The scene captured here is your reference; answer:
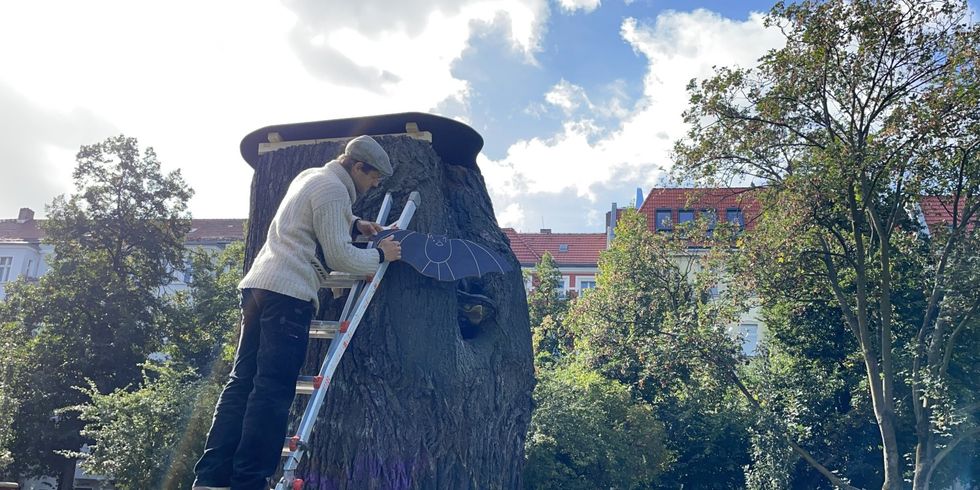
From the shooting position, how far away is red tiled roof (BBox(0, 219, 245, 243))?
36938mm

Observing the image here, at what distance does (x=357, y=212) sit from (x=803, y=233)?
1155 cm

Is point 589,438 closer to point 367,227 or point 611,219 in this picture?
point 367,227

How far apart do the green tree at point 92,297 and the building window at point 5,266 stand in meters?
18.4

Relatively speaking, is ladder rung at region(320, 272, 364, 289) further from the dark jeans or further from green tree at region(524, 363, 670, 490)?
green tree at region(524, 363, 670, 490)

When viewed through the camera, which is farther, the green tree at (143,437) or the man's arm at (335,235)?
the green tree at (143,437)

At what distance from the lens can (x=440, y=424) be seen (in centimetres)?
414

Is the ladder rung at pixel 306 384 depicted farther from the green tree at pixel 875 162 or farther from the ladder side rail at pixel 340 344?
the green tree at pixel 875 162

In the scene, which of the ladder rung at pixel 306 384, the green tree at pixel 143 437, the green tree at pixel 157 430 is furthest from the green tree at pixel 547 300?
the ladder rung at pixel 306 384

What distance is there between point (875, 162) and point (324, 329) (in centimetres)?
1157

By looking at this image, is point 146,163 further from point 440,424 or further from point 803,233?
point 440,424

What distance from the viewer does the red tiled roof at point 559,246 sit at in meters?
39.5

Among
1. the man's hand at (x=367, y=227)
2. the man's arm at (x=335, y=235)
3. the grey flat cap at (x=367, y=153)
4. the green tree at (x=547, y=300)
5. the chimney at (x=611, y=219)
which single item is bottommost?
the man's arm at (x=335, y=235)

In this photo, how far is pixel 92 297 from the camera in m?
20.0

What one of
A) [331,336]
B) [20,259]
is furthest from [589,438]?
[20,259]
